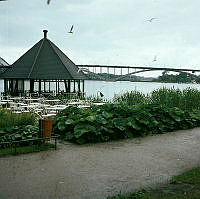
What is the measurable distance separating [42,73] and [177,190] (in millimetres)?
15120

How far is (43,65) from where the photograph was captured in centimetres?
1898

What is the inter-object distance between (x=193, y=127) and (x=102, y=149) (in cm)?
470

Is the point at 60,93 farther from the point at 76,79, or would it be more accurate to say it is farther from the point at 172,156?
the point at 172,156

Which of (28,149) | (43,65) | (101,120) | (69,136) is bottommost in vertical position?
(28,149)

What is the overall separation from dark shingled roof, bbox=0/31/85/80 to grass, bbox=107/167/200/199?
14241mm

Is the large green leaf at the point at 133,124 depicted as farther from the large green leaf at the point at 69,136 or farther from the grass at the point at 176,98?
the grass at the point at 176,98

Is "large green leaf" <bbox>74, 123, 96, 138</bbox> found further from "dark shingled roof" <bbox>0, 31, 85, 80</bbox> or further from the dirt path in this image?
"dark shingled roof" <bbox>0, 31, 85, 80</bbox>

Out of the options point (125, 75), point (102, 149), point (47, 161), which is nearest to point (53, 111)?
point (102, 149)

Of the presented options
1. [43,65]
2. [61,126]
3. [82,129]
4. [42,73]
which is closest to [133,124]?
[82,129]

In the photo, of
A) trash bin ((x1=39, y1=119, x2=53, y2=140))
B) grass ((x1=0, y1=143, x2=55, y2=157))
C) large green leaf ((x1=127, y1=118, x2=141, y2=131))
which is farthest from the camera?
large green leaf ((x1=127, y1=118, x2=141, y2=131))

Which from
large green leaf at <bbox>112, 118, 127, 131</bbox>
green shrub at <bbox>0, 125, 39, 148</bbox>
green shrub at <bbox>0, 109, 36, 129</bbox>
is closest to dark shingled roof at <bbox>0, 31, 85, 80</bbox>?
green shrub at <bbox>0, 109, 36, 129</bbox>

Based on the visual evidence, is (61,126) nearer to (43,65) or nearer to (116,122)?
(116,122)

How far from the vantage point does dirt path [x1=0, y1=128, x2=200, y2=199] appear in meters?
4.34

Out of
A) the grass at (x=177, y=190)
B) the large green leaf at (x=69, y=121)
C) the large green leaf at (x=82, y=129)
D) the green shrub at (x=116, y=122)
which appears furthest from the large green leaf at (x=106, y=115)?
the grass at (x=177, y=190)
